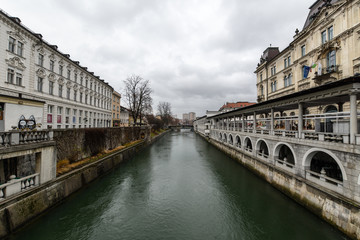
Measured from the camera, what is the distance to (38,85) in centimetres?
2119

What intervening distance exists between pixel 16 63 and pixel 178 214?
23.7m

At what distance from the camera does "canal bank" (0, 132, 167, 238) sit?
21.9 ft

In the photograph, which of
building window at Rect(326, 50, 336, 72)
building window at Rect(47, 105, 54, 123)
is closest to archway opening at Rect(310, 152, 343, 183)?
building window at Rect(326, 50, 336, 72)

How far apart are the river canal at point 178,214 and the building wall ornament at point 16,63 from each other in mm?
16584

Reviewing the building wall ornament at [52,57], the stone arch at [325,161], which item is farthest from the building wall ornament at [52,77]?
the stone arch at [325,161]

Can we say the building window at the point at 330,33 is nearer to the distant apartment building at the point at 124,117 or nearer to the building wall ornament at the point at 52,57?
the building wall ornament at the point at 52,57

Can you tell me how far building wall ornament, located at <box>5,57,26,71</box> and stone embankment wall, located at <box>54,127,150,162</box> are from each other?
11.3 m

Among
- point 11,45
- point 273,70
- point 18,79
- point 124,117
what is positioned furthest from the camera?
point 124,117

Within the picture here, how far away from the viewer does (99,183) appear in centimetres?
1386

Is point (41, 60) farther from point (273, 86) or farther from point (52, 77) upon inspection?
point (273, 86)

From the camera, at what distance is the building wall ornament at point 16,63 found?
17181mm

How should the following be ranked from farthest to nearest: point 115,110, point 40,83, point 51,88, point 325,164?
point 115,110
point 51,88
point 40,83
point 325,164

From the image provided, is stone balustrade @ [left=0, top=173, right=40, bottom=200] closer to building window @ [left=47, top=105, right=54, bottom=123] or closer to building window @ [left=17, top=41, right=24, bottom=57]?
building window @ [left=47, top=105, right=54, bottom=123]

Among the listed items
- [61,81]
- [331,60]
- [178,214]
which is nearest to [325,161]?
[178,214]
